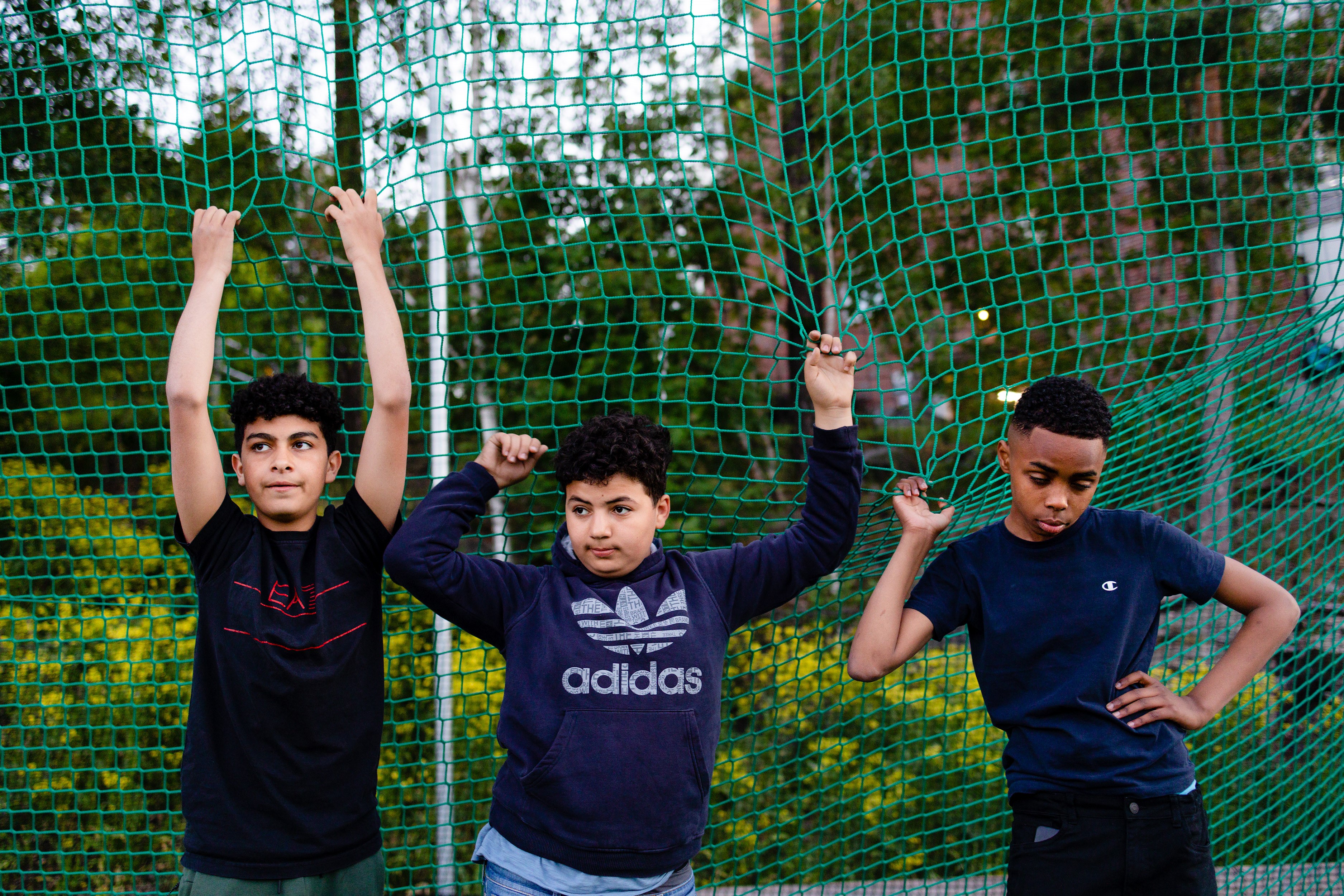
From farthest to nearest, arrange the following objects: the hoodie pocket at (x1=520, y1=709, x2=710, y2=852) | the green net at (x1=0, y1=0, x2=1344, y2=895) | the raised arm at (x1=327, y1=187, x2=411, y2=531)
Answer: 1. the green net at (x1=0, y1=0, x2=1344, y2=895)
2. the raised arm at (x1=327, y1=187, x2=411, y2=531)
3. the hoodie pocket at (x1=520, y1=709, x2=710, y2=852)

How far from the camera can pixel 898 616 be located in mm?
1803

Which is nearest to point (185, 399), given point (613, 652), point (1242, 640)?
point (613, 652)

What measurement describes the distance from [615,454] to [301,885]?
0.99m

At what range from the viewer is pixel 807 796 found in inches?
113

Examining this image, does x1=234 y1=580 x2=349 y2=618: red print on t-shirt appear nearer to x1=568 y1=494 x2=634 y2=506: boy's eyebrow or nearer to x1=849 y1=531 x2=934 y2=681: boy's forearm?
x1=568 y1=494 x2=634 y2=506: boy's eyebrow

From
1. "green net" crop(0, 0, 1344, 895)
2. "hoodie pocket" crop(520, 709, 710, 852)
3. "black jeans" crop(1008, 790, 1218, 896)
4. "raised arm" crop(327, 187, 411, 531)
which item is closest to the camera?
"hoodie pocket" crop(520, 709, 710, 852)

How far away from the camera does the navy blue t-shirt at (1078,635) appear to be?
1673 mm

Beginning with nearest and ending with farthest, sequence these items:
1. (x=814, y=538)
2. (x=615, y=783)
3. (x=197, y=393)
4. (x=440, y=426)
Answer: (x=615, y=783), (x=197, y=393), (x=814, y=538), (x=440, y=426)

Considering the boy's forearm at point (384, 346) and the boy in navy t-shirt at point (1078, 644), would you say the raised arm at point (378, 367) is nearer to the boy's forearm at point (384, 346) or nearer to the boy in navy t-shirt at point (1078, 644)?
the boy's forearm at point (384, 346)

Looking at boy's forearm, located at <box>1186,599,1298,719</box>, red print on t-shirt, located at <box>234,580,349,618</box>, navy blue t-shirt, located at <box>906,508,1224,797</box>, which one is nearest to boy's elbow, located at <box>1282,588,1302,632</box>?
boy's forearm, located at <box>1186,599,1298,719</box>

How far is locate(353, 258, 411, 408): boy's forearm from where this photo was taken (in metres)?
1.73

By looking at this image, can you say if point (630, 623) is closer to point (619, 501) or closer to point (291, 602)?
point (619, 501)

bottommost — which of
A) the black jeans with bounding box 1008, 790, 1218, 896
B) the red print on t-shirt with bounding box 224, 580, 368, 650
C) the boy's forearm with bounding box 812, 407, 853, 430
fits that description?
the black jeans with bounding box 1008, 790, 1218, 896

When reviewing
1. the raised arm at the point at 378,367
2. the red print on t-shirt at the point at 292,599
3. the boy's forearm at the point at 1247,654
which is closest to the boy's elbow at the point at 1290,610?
the boy's forearm at the point at 1247,654
